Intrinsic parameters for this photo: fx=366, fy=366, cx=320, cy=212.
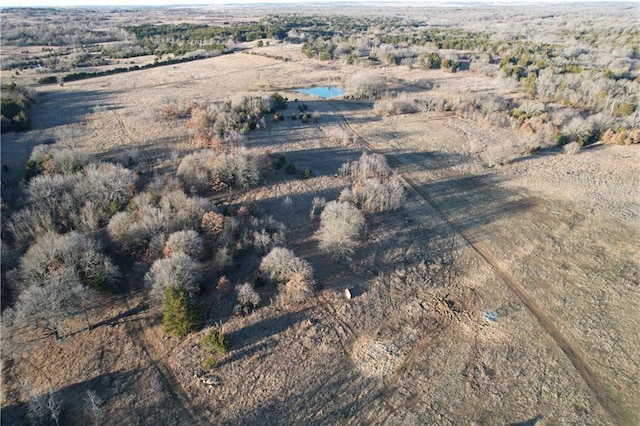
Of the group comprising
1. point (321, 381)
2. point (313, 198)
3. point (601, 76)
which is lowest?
point (321, 381)

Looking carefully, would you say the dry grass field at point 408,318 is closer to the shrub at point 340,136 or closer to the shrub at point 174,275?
the shrub at point 174,275

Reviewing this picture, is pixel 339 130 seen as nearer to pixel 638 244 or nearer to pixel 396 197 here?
pixel 396 197

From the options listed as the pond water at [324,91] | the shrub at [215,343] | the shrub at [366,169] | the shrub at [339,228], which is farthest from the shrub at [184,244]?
the pond water at [324,91]

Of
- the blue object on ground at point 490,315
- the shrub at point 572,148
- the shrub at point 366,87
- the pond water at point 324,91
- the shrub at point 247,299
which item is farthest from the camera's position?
the pond water at point 324,91

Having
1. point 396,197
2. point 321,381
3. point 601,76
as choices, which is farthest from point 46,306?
point 601,76

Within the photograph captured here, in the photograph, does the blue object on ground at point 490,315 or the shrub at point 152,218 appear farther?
the shrub at point 152,218

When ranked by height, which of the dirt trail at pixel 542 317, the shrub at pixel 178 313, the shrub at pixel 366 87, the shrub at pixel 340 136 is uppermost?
the shrub at pixel 366 87

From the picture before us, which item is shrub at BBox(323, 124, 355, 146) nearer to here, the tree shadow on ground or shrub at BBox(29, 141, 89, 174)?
shrub at BBox(29, 141, 89, 174)
